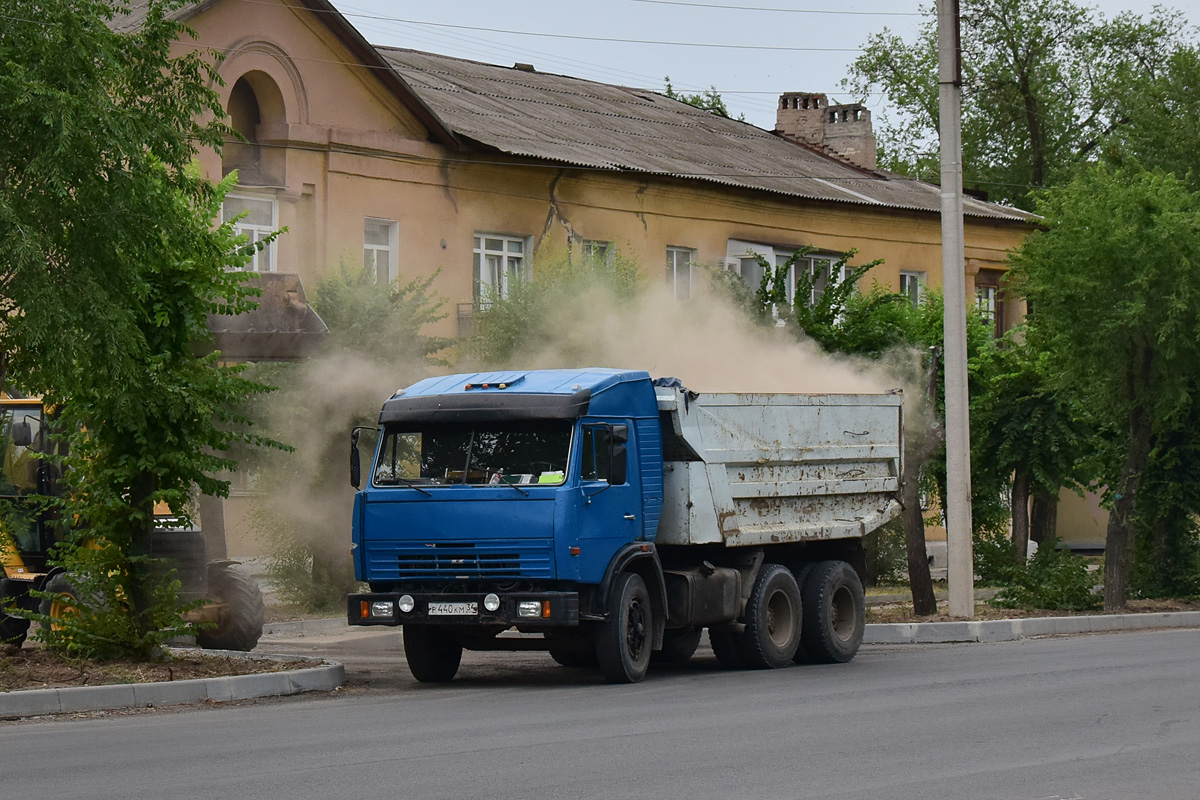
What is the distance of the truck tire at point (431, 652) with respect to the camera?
16.2m

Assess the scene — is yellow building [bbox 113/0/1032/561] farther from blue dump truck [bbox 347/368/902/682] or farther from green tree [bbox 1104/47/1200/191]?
blue dump truck [bbox 347/368/902/682]

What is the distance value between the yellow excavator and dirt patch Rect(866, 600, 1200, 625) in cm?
864

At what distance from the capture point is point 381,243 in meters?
31.6

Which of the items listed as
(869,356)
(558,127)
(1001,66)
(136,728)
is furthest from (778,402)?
(1001,66)

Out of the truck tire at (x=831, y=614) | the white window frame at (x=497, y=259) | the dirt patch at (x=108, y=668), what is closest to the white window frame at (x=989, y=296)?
the white window frame at (x=497, y=259)

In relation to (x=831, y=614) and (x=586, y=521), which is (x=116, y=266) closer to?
(x=586, y=521)

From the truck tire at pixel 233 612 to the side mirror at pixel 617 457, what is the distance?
459 cm

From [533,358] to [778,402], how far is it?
361 inches

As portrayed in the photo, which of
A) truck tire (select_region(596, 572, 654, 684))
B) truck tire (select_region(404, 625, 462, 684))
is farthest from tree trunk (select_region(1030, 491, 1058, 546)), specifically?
truck tire (select_region(404, 625, 462, 684))

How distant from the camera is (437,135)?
32.2 metres

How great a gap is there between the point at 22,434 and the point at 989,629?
39.2 ft

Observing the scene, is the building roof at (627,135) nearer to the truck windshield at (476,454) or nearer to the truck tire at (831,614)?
the truck tire at (831,614)

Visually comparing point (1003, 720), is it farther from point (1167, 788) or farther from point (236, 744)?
point (236, 744)

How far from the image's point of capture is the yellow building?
2956 centimetres
